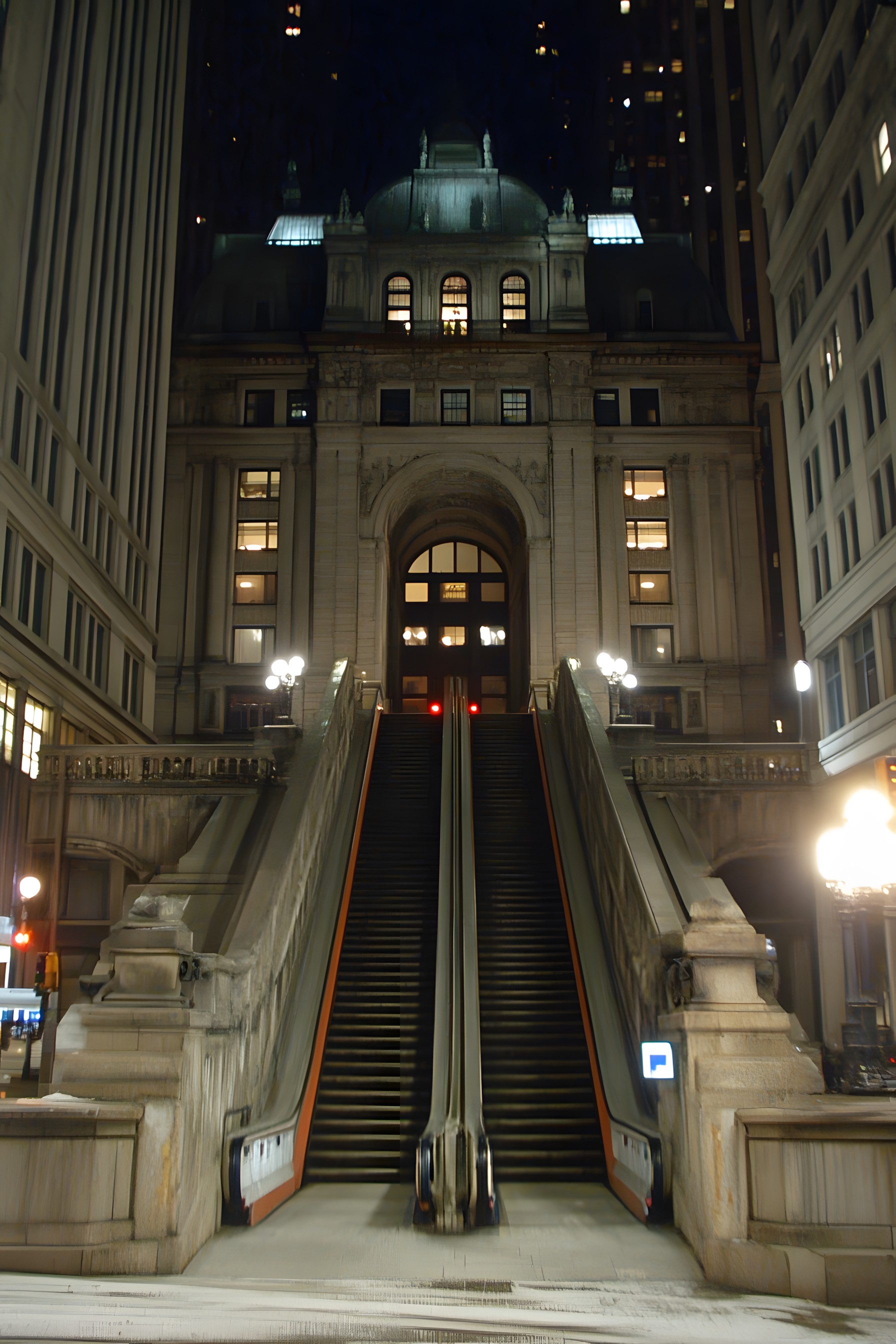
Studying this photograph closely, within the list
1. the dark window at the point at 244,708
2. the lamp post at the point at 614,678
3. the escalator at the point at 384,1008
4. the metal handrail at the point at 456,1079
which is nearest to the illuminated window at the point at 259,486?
the dark window at the point at 244,708

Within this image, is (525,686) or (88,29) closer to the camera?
(88,29)

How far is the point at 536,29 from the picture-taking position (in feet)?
348

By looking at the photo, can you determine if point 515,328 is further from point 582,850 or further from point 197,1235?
point 197,1235

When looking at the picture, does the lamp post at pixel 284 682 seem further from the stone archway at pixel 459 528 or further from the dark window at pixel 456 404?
the dark window at pixel 456 404

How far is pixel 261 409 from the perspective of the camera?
1858 inches

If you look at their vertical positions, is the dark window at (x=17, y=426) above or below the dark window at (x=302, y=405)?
below

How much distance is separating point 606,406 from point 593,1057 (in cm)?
3545

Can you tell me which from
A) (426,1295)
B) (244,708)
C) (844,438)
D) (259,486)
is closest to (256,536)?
(259,486)

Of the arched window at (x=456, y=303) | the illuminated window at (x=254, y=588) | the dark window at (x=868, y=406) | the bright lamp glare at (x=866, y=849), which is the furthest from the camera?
the arched window at (x=456, y=303)

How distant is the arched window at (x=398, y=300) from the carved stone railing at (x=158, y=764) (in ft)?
85.6

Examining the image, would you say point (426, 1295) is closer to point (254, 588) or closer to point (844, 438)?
point (844, 438)

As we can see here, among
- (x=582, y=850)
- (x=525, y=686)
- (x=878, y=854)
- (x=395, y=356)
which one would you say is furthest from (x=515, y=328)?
(x=878, y=854)

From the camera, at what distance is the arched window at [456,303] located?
153 ft

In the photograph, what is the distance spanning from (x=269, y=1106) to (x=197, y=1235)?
11.2ft
